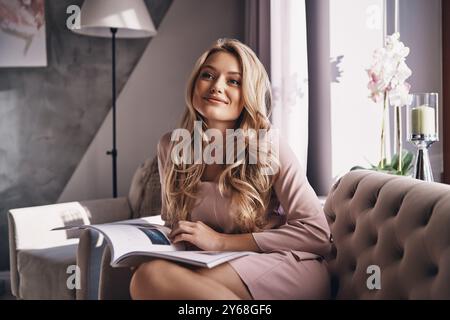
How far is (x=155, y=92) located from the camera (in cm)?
321

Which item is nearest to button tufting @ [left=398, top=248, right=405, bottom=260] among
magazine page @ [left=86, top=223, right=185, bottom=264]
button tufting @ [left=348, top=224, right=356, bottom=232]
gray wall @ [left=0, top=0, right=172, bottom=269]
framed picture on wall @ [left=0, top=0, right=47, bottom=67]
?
button tufting @ [left=348, top=224, right=356, bottom=232]

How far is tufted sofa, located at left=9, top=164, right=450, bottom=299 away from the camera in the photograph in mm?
1033

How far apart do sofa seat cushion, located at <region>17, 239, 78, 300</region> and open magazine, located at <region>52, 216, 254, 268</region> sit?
0.70 m

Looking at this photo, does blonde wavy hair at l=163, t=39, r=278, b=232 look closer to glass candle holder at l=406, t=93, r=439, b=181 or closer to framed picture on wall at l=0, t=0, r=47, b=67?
glass candle holder at l=406, t=93, r=439, b=181

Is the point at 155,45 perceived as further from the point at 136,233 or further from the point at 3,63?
the point at 136,233

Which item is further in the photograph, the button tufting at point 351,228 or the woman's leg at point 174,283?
the button tufting at point 351,228

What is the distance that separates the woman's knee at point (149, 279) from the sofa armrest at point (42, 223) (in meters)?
1.28

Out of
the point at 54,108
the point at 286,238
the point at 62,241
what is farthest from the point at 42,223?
the point at 286,238

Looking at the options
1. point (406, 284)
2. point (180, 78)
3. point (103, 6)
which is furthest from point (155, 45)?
point (406, 284)

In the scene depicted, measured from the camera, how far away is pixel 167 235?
50.2 inches

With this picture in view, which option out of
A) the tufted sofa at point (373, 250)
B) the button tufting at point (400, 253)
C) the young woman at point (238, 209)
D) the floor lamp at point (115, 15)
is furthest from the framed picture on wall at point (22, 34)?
the button tufting at point (400, 253)

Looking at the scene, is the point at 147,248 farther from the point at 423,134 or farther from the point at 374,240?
the point at 423,134

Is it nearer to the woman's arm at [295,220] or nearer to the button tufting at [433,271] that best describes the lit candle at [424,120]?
the woman's arm at [295,220]

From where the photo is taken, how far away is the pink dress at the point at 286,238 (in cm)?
114
